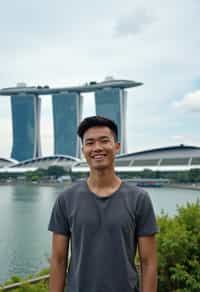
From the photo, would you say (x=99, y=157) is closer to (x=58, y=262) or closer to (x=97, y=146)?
(x=97, y=146)

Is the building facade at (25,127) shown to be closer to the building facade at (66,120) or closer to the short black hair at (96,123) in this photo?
the building facade at (66,120)

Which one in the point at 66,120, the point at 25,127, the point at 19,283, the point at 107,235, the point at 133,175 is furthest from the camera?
the point at 25,127

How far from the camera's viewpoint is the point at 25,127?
5222 cm

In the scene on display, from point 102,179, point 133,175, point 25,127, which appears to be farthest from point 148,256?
point 25,127

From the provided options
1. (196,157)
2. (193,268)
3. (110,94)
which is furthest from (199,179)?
(193,268)

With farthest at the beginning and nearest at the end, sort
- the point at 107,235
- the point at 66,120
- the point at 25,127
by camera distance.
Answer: the point at 25,127 → the point at 66,120 → the point at 107,235

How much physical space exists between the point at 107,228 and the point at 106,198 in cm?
7

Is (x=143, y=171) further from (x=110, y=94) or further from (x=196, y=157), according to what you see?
(x=110, y=94)

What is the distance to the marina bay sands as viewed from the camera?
170ft

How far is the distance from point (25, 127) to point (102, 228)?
52.3m

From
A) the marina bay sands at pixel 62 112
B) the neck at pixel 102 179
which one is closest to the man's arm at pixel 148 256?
the neck at pixel 102 179

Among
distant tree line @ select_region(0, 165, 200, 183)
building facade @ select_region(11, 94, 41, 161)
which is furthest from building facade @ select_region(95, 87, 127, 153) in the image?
distant tree line @ select_region(0, 165, 200, 183)

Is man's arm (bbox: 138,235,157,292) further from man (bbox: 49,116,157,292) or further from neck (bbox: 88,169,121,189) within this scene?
neck (bbox: 88,169,121,189)

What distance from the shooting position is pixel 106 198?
930mm
